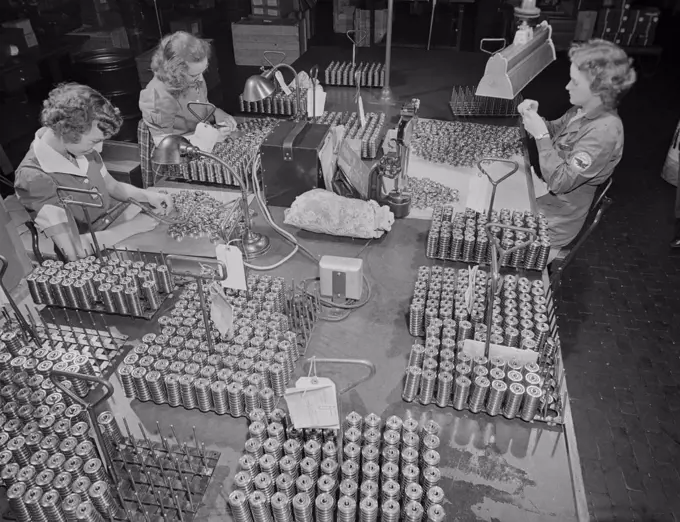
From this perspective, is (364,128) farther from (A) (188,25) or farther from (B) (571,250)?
(A) (188,25)

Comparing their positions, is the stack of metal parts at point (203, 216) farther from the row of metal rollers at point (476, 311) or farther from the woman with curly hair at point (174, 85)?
the row of metal rollers at point (476, 311)

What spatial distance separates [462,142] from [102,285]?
3.60m

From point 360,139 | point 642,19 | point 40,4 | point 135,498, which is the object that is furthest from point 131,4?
point 642,19

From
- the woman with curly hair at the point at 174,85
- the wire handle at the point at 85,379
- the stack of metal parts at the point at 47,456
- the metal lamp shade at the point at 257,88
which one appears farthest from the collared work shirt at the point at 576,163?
the stack of metal parts at the point at 47,456

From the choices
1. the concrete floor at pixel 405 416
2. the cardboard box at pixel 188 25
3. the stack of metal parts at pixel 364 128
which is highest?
the cardboard box at pixel 188 25

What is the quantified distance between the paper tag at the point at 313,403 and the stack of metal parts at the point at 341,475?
4.2 inches

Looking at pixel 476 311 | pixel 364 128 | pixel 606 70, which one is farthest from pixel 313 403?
pixel 364 128

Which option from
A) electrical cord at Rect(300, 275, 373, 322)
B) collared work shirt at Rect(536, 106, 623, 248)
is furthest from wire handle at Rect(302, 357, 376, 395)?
collared work shirt at Rect(536, 106, 623, 248)

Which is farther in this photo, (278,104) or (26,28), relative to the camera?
(26,28)

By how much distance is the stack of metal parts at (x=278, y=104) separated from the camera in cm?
566

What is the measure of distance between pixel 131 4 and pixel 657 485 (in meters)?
8.79

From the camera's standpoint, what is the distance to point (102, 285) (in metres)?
2.83

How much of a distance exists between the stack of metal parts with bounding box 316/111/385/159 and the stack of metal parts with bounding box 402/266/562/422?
2.10 meters

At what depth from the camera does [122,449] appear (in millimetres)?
2182
